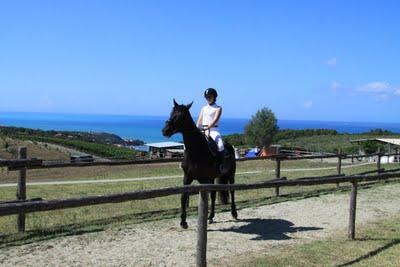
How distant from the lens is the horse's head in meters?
9.23

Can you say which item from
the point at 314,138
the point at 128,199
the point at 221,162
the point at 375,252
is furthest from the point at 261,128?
the point at 128,199

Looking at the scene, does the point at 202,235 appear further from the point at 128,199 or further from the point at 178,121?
the point at 178,121

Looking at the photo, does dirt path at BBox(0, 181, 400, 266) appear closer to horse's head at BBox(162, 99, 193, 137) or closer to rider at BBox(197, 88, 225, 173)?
rider at BBox(197, 88, 225, 173)

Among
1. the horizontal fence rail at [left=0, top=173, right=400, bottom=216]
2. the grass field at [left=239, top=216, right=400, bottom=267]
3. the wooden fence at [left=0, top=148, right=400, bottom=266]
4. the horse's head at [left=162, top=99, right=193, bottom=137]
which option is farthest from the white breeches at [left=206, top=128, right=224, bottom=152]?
the grass field at [left=239, top=216, right=400, bottom=267]

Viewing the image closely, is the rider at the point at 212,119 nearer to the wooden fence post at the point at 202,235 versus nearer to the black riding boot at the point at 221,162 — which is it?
the black riding boot at the point at 221,162

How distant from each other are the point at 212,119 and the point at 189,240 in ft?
8.08

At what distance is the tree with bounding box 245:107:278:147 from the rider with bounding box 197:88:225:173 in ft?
208

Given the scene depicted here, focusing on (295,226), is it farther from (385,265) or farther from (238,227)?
(385,265)

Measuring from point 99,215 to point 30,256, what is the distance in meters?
3.84

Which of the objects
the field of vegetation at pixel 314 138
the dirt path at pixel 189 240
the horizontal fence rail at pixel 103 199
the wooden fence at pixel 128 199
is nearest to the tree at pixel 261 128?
the field of vegetation at pixel 314 138

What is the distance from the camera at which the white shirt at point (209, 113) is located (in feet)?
33.3

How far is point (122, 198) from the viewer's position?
21.6ft

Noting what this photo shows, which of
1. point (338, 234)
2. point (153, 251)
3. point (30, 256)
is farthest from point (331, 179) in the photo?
point (30, 256)

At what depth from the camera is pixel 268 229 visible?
9.98m
